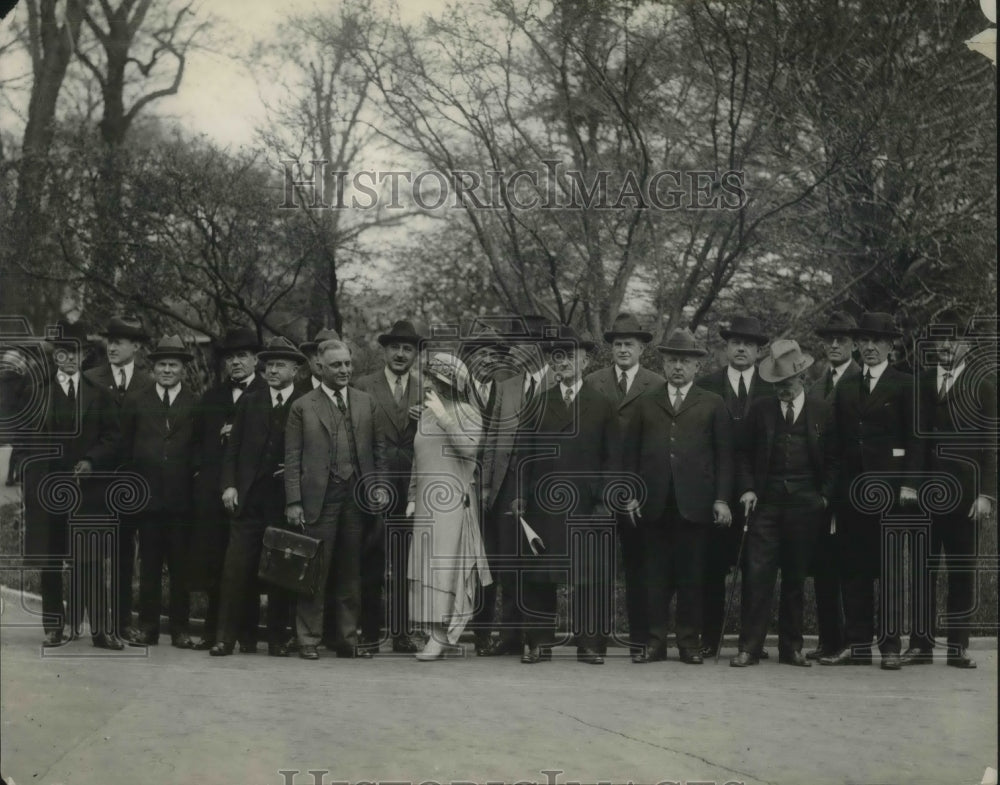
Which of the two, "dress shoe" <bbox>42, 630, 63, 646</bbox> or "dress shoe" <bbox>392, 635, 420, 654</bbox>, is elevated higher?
"dress shoe" <bbox>42, 630, 63, 646</bbox>

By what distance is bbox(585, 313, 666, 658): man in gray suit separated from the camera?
7559 millimetres

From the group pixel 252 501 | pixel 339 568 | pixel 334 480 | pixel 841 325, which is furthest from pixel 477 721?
pixel 841 325

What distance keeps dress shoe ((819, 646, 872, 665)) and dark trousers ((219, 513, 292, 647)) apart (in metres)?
2.98

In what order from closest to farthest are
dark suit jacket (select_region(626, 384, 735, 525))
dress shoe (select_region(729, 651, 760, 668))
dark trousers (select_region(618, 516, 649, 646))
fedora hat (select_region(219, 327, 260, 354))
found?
dress shoe (select_region(729, 651, 760, 668)) < dark suit jacket (select_region(626, 384, 735, 525)) < dark trousers (select_region(618, 516, 649, 646)) < fedora hat (select_region(219, 327, 260, 354))

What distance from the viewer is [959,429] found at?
740cm

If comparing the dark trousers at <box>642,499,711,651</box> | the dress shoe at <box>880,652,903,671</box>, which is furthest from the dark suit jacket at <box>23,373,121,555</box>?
the dress shoe at <box>880,652,903,671</box>

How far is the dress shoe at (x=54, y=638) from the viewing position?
24.6 feet

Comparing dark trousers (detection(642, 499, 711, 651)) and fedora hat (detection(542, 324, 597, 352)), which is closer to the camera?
dark trousers (detection(642, 499, 711, 651))

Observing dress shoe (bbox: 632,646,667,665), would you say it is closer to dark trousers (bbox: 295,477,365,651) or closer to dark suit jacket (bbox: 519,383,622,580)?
dark suit jacket (bbox: 519,383,622,580)

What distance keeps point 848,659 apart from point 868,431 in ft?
4.10

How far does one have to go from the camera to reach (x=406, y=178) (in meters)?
7.66

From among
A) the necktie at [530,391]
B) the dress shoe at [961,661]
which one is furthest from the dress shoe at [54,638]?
the dress shoe at [961,661]

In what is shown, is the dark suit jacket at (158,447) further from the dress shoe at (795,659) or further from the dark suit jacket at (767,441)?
the dress shoe at (795,659)

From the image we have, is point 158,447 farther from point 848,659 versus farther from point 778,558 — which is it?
point 848,659
